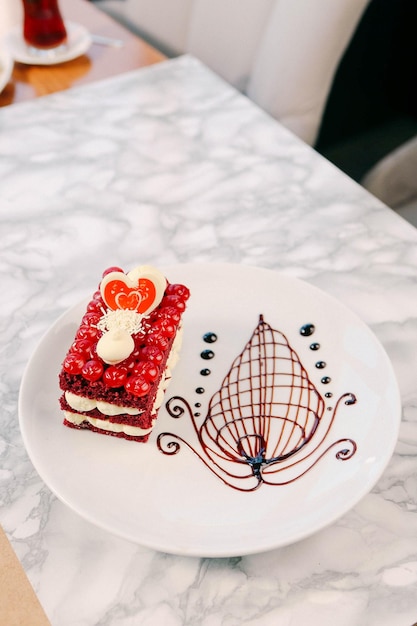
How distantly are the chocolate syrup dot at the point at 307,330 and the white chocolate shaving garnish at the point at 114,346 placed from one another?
0.29 meters

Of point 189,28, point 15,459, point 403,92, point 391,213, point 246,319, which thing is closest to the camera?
point 15,459

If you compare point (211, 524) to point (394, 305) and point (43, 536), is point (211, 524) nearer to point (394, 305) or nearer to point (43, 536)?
point (43, 536)

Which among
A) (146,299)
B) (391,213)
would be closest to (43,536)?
(146,299)

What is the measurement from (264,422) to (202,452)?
3.8 inches

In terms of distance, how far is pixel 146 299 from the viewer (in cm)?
91

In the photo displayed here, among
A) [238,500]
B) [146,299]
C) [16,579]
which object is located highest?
[146,299]

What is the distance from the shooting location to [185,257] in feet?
3.93

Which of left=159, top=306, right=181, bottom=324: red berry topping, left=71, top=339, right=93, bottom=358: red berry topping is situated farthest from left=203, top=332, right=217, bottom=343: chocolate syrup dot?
left=71, top=339, right=93, bottom=358: red berry topping

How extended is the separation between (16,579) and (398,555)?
450 millimetres

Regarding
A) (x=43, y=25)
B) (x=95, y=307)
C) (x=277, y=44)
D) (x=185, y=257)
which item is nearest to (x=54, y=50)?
(x=43, y=25)

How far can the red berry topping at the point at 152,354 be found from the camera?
0.86 metres

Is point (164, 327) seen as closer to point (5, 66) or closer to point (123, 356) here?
point (123, 356)

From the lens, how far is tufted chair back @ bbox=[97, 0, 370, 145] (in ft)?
5.39

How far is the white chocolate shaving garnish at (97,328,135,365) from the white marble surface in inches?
7.6
